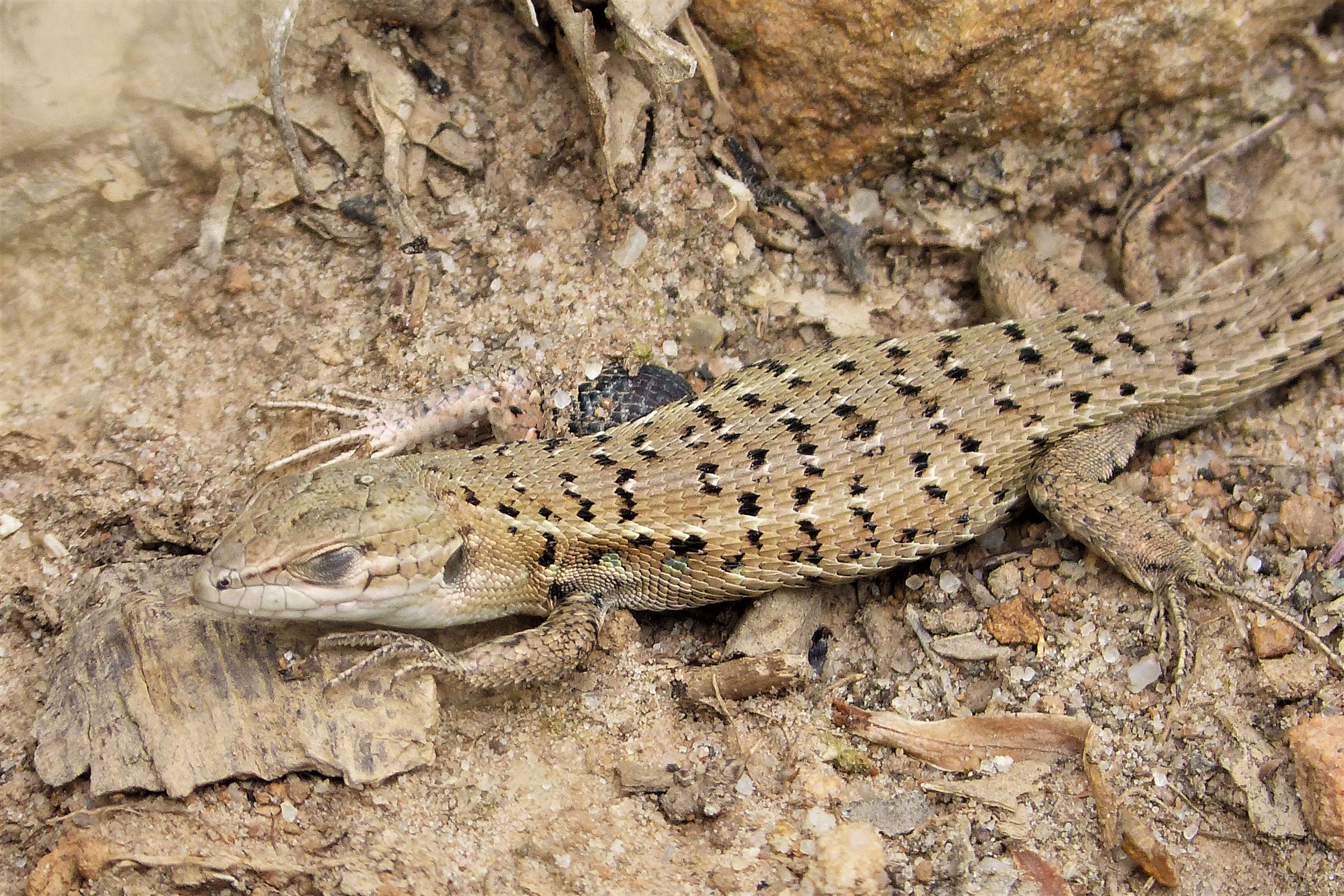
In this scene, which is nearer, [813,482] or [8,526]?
[813,482]

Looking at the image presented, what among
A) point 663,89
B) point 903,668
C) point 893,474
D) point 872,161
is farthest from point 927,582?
point 663,89

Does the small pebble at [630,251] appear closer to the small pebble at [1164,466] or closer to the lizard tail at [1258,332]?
the lizard tail at [1258,332]

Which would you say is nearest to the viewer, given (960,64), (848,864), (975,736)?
(848,864)

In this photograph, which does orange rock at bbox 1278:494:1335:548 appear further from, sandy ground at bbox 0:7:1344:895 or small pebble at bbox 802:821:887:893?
small pebble at bbox 802:821:887:893

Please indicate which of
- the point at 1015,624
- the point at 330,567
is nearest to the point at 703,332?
the point at 1015,624

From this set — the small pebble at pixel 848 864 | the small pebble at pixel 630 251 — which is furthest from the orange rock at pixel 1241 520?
the small pebble at pixel 630 251

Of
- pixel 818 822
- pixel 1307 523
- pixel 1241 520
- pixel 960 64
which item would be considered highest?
pixel 960 64

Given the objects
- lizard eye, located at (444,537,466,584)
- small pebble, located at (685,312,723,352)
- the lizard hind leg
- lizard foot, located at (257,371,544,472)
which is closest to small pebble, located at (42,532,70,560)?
lizard foot, located at (257,371,544,472)

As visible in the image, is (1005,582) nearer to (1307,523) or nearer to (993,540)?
(993,540)

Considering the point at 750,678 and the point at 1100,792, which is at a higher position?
the point at 1100,792
